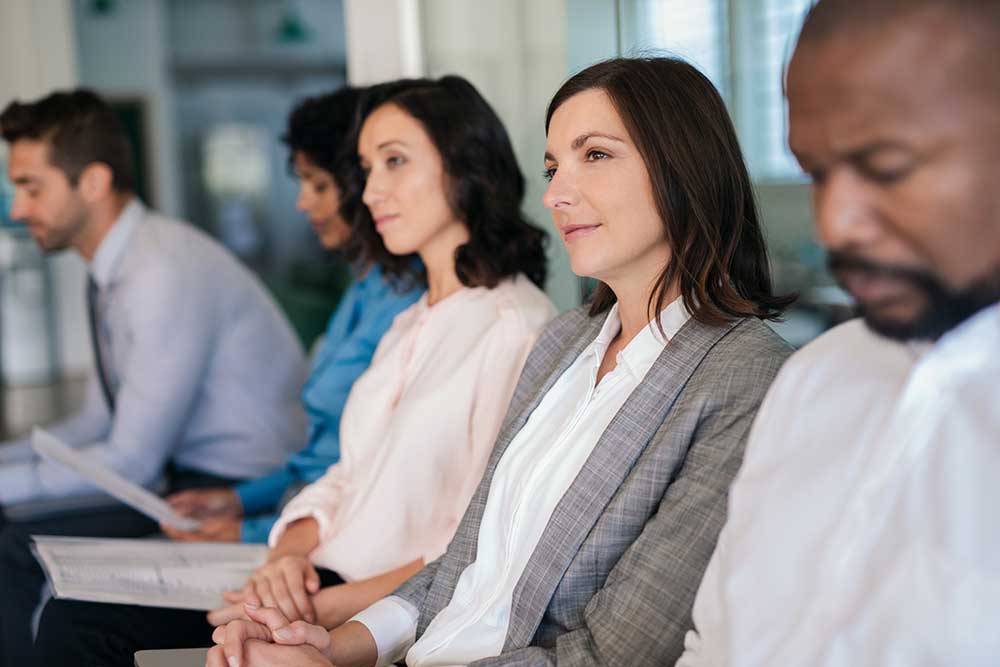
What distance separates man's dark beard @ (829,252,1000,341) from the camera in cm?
75

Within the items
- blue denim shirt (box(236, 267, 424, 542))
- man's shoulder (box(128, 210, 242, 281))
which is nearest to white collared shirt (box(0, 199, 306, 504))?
man's shoulder (box(128, 210, 242, 281))

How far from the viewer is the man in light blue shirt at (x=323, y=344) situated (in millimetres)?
2293

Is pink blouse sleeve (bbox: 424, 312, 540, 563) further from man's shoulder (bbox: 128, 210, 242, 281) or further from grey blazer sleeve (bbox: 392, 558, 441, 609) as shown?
man's shoulder (bbox: 128, 210, 242, 281)

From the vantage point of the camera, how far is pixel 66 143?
112 inches

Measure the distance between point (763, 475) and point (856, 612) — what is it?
0.15m

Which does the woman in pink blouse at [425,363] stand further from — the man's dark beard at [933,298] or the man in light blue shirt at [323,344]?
the man's dark beard at [933,298]

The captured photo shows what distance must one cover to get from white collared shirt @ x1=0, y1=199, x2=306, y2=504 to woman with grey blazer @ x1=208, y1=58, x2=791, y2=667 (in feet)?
4.06

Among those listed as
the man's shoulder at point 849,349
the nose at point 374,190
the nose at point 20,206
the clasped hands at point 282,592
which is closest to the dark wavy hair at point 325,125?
the nose at point 374,190

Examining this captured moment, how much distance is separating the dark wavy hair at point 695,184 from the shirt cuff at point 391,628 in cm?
58

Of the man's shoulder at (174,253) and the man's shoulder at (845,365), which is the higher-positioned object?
the man's shoulder at (845,365)

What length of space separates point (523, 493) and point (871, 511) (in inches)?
24.2

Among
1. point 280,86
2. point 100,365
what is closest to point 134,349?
point 100,365

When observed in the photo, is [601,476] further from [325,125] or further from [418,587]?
[325,125]

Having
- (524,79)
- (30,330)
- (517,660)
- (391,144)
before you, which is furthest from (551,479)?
(30,330)
